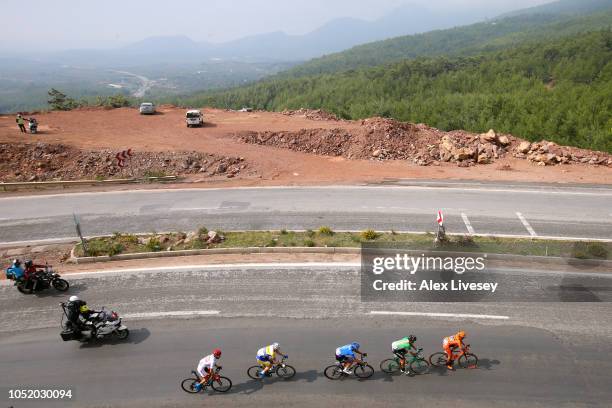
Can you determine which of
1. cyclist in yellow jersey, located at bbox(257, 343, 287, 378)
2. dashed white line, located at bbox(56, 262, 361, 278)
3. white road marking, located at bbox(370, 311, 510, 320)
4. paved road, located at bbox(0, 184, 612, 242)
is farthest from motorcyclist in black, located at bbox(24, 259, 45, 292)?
white road marking, located at bbox(370, 311, 510, 320)

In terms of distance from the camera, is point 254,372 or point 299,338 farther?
point 299,338

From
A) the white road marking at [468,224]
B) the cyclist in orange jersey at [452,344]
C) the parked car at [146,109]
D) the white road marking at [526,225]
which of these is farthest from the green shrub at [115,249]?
the parked car at [146,109]

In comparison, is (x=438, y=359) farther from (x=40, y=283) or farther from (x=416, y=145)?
(x=416, y=145)

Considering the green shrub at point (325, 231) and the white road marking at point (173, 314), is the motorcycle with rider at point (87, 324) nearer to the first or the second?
the white road marking at point (173, 314)

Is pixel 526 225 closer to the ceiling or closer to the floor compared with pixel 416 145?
closer to the floor

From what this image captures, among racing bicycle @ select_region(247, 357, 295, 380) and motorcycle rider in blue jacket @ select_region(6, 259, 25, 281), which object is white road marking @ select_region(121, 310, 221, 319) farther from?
motorcycle rider in blue jacket @ select_region(6, 259, 25, 281)

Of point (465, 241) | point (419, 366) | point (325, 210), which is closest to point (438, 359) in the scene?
point (419, 366)
